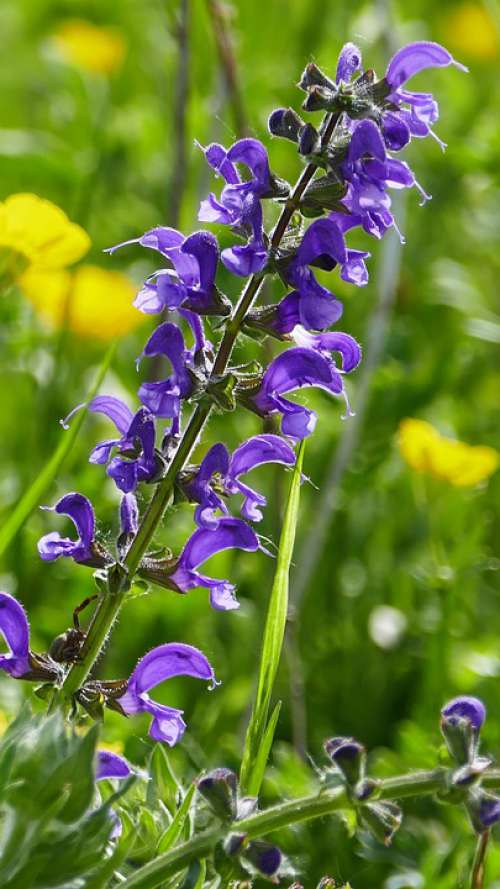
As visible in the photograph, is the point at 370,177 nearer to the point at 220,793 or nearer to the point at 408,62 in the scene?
the point at 408,62

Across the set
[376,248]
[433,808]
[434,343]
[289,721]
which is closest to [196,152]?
[376,248]

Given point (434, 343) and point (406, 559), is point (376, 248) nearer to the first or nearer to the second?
point (434, 343)

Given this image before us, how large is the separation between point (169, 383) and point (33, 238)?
97cm

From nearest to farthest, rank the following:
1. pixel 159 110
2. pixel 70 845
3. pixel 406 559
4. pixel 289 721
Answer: pixel 70 845 → pixel 289 721 → pixel 406 559 → pixel 159 110

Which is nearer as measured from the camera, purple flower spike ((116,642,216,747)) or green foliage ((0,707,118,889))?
green foliage ((0,707,118,889))

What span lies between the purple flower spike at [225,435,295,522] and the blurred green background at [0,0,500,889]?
0.56 m

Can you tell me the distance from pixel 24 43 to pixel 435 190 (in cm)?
214

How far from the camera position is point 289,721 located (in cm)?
262

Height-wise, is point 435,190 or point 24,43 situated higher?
point 24,43

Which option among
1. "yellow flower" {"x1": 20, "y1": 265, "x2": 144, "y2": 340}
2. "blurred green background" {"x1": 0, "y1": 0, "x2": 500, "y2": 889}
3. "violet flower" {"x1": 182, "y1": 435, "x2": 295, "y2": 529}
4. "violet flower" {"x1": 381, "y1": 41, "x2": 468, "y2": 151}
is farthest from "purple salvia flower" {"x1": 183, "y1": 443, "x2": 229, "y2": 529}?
"yellow flower" {"x1": 20, "y1": 265, "x2": 144, "y2": 340}

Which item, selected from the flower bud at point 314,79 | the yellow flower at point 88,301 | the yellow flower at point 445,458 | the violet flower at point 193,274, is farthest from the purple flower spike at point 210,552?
the yellow flower at point 88,301

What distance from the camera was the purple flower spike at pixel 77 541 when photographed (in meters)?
1.46

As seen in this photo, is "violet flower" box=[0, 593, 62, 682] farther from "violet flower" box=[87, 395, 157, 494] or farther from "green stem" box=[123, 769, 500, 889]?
"green stem" box=[123, 769, 500, 889]

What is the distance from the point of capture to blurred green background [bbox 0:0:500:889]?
2.35 metres
